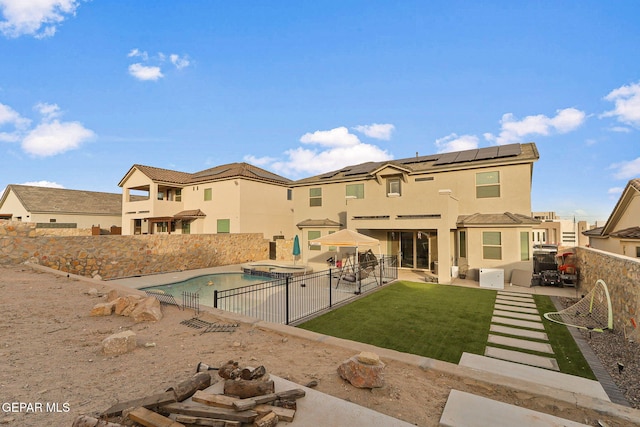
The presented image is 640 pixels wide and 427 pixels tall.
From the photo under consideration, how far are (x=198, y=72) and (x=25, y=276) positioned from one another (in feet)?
47.4

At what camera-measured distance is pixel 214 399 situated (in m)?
3.31

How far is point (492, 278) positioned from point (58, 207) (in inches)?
1684

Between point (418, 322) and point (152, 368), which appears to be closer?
point (152, 368)

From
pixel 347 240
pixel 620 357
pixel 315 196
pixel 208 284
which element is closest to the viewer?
pixel 620 357

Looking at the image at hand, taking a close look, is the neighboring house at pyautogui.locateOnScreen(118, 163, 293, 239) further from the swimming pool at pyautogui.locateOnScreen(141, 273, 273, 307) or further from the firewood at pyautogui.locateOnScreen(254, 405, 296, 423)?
the firewood at pyautogui.locateOnScreen(254, 405, 296, 423)

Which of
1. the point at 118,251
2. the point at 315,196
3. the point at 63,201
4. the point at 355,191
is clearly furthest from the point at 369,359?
the point at 63,201

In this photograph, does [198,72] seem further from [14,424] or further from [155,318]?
[14,424]

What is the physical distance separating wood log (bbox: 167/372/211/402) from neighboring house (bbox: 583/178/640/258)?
16126 mm

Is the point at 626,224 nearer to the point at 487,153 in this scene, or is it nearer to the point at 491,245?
the point at 491,245

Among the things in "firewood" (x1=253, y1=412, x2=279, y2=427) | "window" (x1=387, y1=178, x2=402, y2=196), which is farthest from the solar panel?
"firewood" (x1=253, y1=412, x2=279, y2=427)

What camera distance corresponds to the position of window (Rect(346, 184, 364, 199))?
1967cm

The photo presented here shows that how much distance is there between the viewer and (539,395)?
3941mm

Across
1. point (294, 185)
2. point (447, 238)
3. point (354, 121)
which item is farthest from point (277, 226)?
point (447, 238)

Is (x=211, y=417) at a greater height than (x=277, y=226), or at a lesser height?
lesser
